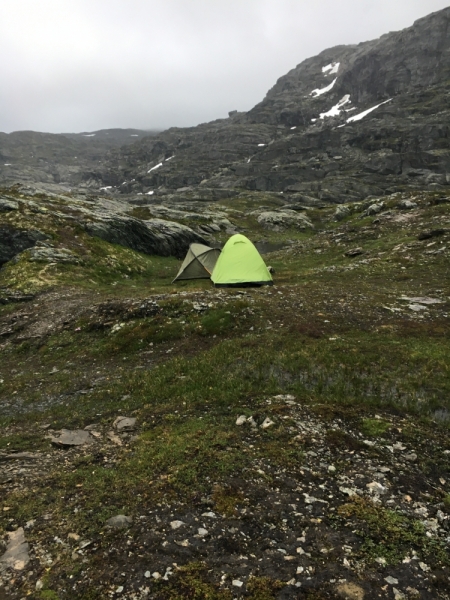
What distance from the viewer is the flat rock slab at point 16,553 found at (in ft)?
23.1

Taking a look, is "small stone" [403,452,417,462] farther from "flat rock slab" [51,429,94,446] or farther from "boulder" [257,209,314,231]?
"boulder" [257,209,314,231]

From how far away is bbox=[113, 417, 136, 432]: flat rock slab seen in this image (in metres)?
12.9

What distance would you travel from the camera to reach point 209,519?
8.13 metres

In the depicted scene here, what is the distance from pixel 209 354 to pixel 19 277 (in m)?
23.4

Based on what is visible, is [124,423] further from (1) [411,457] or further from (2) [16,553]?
(1) [411,457]

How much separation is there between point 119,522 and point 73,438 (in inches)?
204

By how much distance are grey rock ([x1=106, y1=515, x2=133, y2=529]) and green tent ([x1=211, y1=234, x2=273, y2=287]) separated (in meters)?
23.9

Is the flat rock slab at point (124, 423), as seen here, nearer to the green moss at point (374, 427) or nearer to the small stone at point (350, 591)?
the green moss at point (374, 427)

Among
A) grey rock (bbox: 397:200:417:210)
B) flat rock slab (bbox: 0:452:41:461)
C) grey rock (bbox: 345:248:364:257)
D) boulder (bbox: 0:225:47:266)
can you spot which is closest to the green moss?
flat rock slab (bbox: 0:452:41:461)

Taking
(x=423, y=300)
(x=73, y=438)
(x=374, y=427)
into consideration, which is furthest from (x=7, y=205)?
(x=374, y=427)

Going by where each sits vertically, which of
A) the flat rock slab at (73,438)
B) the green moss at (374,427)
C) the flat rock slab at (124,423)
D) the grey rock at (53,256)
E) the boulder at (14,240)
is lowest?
the flat rock slab at (73,438)

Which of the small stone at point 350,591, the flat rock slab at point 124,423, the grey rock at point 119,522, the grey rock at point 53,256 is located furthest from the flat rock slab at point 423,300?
the grey rock at point 53,256

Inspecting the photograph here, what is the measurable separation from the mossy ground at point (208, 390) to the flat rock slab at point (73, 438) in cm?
35

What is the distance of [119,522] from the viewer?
26.4 ft
